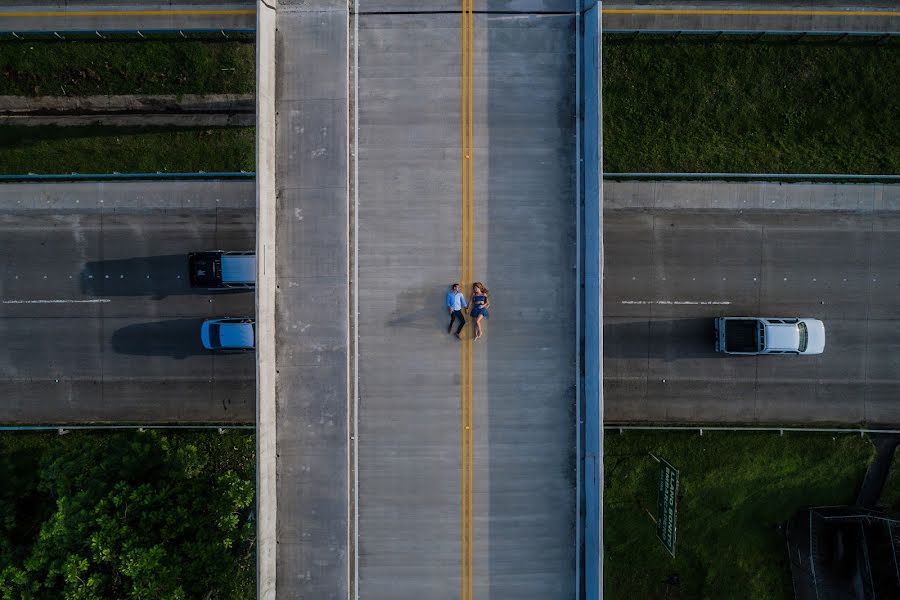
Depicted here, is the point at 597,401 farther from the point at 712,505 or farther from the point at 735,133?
the point at 735,133

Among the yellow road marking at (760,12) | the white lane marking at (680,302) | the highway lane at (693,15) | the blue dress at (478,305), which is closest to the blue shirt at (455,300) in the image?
the blue dress at (478,305)

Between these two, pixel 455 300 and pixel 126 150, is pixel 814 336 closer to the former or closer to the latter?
pixel 455 300

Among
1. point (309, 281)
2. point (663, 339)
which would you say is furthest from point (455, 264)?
point (663, 339)

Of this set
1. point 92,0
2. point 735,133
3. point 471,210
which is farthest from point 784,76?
point 92,0

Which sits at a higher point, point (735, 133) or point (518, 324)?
point (735, 133)

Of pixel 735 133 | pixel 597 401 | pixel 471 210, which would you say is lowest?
pixel 597 401

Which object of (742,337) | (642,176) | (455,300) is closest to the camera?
(455,300)
